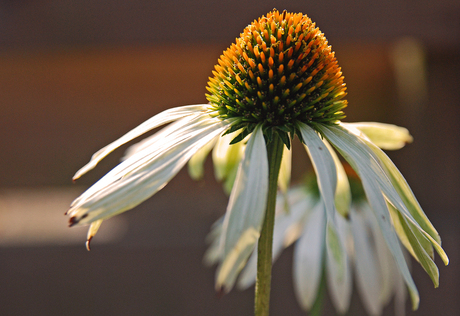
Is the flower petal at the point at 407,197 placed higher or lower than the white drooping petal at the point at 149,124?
lower

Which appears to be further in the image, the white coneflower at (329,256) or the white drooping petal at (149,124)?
the white coneflower at (329,256)

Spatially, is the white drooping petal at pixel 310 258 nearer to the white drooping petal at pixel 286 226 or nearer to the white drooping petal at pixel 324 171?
the white drooping petal at pixel 286 226

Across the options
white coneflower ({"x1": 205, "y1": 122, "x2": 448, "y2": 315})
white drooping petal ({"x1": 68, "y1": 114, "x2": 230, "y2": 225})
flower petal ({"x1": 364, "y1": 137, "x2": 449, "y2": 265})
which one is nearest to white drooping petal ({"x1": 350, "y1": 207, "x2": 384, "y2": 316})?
white coneflower ({"x1": 205, "y1": 122, "x2": 448, "y2": 315})

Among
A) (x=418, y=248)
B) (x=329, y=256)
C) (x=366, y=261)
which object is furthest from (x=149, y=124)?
(x=366, y=261)

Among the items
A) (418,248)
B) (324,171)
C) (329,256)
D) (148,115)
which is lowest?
(329,256)

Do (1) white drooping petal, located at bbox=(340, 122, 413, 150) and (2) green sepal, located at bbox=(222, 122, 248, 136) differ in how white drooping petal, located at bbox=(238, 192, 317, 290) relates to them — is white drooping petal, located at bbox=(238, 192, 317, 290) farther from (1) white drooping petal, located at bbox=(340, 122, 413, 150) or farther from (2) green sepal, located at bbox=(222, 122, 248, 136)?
(2) green sepal, located at bbox=(222, 122, 248, 136)

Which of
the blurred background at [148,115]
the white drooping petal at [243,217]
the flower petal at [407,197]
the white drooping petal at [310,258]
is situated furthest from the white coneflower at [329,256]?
the blurred background at [148,115]

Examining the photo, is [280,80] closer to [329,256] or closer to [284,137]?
[284,137]
